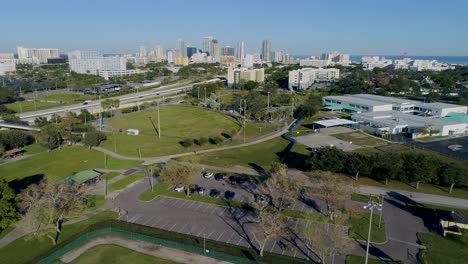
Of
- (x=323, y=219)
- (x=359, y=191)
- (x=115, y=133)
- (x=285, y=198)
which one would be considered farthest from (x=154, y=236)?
(x=115, y=133)

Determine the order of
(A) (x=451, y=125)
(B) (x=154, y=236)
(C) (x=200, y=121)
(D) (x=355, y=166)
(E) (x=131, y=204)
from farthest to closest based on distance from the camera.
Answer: (C) (x=200, y=121)
(A) (x=451, y=125)
(D) (x=355, y=166)
(E) (x=131, y=204)
(B) (x=154, y=236)

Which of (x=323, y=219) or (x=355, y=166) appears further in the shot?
(x=355, y=166)

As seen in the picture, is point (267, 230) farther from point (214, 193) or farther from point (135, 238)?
point (214, 193)

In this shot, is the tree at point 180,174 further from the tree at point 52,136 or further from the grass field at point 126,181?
the tree at point 52,136

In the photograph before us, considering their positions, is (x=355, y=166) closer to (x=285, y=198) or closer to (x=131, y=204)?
(x=285, y=198)

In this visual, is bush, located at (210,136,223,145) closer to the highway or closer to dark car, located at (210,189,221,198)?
dark car, located at (210,189,221,198)

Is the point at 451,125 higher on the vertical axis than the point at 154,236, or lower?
higher

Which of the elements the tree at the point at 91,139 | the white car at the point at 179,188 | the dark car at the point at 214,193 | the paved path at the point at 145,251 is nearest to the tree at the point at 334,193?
the paved path at the point at 145,251
